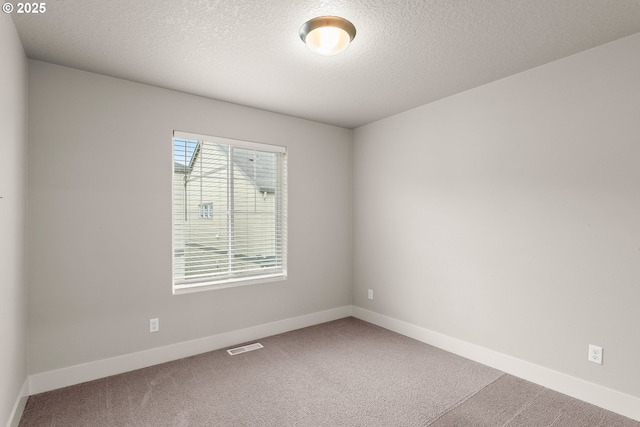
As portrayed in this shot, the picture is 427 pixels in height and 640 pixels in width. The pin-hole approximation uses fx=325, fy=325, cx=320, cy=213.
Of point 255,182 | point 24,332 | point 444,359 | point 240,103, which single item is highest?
point 240,103

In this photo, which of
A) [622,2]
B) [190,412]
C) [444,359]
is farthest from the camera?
[444,359]

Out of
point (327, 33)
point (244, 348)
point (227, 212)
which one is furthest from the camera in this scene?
point (227, 212)

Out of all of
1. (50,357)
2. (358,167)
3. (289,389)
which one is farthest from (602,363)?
(50,357)

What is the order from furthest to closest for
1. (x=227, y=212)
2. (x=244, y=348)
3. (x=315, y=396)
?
1. (x=227, y=212)
2. (x=244, y=348)
3. (x=315, y=396)

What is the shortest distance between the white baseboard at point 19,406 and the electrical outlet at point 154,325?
0.89 meters

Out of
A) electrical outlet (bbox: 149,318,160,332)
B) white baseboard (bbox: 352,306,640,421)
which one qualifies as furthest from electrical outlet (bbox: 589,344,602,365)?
electrical outlet (bbox: 149,318,160,332)

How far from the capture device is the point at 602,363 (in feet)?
7.76

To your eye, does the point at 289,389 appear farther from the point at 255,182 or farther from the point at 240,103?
the point at 240,103

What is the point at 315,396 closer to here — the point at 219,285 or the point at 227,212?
the point at 219,285

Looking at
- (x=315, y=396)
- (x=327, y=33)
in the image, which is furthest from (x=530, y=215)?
(x=315, y=396)

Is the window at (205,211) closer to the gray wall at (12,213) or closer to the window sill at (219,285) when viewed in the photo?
the window sill at (219,285)

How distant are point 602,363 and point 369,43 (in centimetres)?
287

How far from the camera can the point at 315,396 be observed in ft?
8.23

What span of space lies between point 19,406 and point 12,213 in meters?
1.35
